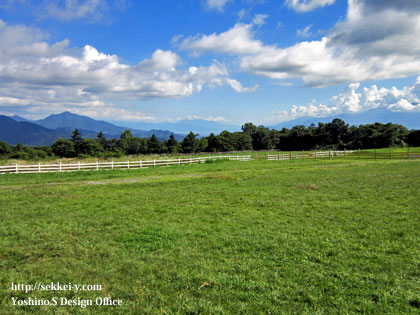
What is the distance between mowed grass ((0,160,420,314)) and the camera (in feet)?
13.2

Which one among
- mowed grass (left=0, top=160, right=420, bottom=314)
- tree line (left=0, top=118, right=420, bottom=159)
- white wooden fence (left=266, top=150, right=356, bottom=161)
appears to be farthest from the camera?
tree line (left=0, top=118, right=420, bottom=159)

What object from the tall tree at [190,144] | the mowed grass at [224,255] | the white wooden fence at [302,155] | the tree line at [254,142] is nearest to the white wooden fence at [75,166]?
the mowed grass at [224,255]

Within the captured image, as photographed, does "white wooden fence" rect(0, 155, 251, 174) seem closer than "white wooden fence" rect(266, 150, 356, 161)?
Yes

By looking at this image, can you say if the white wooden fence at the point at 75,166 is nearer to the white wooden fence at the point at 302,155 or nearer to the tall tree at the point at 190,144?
the white wooden fence at the point at 302,155

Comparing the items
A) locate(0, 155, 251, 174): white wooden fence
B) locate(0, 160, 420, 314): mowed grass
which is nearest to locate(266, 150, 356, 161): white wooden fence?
locate(0, 155, 251, 174): white wooden fence

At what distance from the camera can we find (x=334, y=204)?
10.1m

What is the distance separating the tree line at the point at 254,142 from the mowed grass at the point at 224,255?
263 feet

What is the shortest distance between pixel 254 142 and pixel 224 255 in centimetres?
13038

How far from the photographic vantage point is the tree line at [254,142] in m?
92.9

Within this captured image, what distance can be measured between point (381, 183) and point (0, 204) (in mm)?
19843

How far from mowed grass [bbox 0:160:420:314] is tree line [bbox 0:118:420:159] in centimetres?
8030

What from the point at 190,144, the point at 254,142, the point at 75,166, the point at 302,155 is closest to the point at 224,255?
the point at 75,166

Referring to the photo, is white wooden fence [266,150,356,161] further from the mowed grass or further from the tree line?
the tree line

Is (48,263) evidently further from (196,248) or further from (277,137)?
(277,137)
